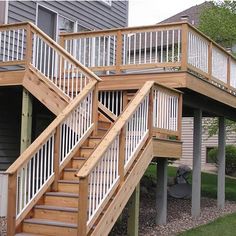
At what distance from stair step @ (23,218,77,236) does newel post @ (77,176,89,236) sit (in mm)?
583

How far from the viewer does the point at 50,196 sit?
8.45 metres

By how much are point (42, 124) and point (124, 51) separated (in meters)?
3.99

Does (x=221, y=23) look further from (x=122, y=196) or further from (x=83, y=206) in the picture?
(x=83, y=206)

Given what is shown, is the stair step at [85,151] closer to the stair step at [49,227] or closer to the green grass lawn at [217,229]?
the stair step at [49,227]

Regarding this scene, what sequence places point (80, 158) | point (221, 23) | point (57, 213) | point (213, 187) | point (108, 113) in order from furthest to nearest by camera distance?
point (221, 23)
point (213, 187)
point (108, 113)
point (80, 158)
point (57, 213)

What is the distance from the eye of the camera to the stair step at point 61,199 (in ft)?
27.0

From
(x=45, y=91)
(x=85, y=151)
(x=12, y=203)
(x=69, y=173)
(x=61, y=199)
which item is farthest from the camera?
(x=45, y=91)

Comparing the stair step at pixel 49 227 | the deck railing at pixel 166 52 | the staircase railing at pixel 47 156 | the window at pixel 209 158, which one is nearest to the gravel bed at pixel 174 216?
the staircase railing at pixel 47 156

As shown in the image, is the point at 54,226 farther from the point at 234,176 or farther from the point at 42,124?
the point at 234,176

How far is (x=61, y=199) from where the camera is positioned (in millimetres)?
8352

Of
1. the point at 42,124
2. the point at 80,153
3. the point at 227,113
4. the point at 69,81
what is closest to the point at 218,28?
the point at 227,113

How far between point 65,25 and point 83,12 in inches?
42.2

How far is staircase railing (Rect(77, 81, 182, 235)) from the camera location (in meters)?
6.91

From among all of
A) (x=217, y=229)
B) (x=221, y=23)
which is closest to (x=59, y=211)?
(x=217, y=229)
